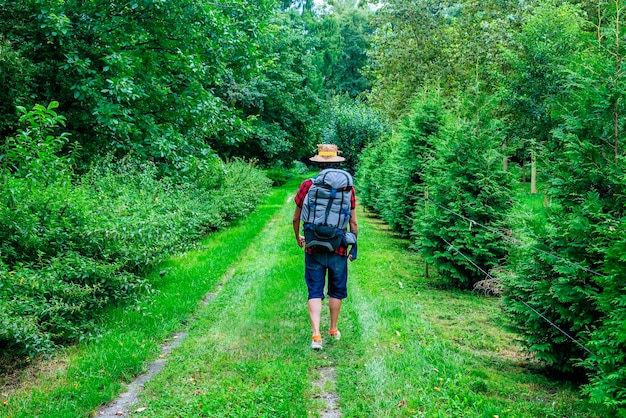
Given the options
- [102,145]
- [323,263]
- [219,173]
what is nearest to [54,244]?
[323,263]

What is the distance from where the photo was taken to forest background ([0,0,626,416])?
17.2 ft

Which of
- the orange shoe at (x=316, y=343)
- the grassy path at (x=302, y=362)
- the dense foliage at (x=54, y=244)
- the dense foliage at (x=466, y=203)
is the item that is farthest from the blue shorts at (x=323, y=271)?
the dense foliage at (x=466, y=203)

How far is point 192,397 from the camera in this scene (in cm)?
473

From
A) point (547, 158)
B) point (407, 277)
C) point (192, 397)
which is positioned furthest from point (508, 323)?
point (407, 277)

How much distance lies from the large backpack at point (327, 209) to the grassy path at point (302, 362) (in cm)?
122

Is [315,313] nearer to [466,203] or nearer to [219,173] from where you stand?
[466,203]

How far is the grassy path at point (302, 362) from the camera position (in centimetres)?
454

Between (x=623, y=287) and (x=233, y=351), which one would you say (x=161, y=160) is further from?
(x=623, y=287)

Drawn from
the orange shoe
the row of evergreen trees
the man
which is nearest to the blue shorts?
the man

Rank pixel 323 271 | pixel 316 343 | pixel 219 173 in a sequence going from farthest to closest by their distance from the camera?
pixel 219 173, pixel 323 271, pixel 316 343

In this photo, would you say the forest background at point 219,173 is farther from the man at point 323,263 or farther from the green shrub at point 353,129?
the green shrub at point 353,129

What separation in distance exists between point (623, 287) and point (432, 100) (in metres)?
10.4

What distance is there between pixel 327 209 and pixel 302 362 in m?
1.60

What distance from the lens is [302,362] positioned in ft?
18.4
